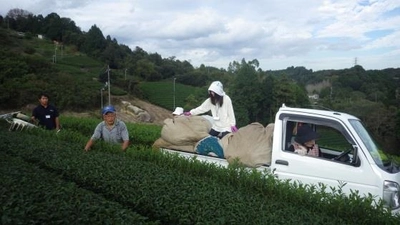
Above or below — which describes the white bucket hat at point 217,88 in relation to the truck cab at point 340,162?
above

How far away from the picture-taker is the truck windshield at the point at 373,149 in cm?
488

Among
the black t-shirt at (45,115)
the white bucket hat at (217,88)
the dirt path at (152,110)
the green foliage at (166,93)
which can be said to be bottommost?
the dirt path at (152,110)

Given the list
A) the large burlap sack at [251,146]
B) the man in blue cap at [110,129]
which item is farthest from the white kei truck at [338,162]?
the man in blue cap at [110,129]

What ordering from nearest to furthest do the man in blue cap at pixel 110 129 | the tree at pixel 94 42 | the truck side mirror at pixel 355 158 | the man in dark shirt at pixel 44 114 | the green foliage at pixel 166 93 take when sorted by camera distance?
the truck side mirror at pixel 355 158
the man in blue cap at pixel 110 129
the man in dark shirt at pixel 44 114
the green foliage at pixel 166 93
the tree at pixel 94 42

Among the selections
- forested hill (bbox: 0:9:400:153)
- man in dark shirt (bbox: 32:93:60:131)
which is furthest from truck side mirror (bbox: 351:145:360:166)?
forested hill (bbox: 0:9:400:153)

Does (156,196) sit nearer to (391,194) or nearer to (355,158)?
(355,158)

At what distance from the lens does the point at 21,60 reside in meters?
46.7

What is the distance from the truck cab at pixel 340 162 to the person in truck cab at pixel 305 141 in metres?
0.06

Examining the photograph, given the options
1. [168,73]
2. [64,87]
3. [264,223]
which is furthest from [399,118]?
[168,73]

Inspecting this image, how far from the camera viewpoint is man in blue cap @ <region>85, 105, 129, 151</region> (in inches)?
261

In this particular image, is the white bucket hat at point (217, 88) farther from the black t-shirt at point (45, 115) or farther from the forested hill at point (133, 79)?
the forested hill at point (133, 79)

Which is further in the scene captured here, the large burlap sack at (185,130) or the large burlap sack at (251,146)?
the large burlap sack at (185,130)

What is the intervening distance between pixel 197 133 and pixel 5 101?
38.4 m

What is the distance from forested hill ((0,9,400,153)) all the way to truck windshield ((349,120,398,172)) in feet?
122
